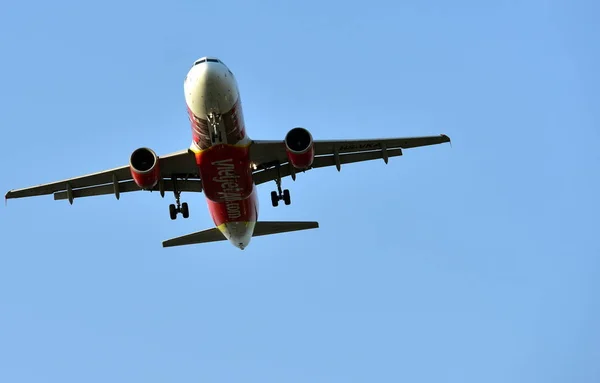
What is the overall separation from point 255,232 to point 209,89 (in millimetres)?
9837

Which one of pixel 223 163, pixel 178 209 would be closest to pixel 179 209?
pixel 178 209

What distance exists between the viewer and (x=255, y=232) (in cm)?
3809

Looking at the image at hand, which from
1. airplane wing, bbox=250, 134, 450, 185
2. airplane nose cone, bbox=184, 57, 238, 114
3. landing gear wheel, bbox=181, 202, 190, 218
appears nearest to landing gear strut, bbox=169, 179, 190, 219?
landing gear wheel, bbox=181, 202, 190, 218

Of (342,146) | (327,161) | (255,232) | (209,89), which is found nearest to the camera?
(209,89)

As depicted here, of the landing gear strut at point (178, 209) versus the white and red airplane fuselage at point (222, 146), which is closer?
the white and red airplane fuselage at point (222, 146)

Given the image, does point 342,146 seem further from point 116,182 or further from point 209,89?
point 116,182

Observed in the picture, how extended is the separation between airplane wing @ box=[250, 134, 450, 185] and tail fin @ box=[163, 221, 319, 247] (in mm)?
2022

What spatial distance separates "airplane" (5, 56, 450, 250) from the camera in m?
30.6

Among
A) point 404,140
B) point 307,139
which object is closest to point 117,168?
point 307,139

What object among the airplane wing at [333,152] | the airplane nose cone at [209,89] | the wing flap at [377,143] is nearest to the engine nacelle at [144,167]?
the airplane nose cone at [209,89]

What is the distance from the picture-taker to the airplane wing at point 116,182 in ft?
114

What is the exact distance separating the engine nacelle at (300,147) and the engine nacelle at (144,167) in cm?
484

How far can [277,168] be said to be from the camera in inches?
1428

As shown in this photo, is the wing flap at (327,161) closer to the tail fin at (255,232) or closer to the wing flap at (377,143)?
the wing flap at (377,143)
